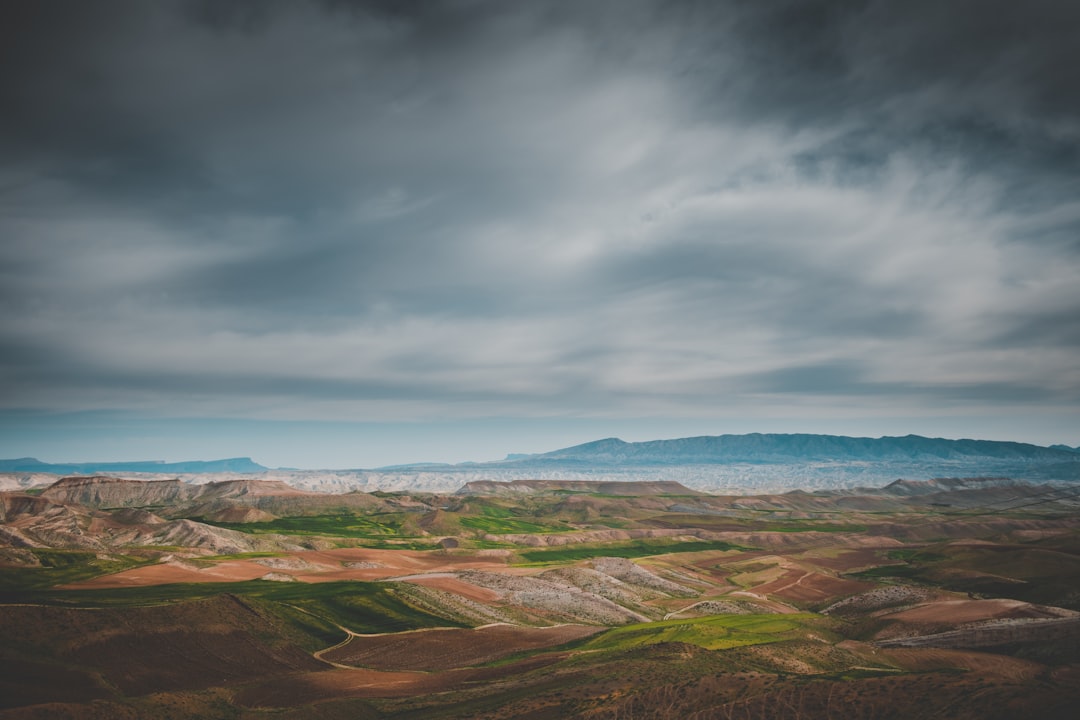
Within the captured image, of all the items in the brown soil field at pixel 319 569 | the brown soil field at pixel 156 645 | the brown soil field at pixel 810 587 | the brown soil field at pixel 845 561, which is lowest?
the brown soil field at pixel 845 561

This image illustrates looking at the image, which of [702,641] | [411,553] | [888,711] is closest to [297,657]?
[702,641]

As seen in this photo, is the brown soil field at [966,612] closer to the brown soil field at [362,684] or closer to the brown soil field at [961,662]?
the brown soil field at [961,662]

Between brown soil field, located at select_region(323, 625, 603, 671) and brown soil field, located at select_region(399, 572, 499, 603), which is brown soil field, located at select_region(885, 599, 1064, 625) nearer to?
brown soil field, located at select_region(323, 625, 603, 671)

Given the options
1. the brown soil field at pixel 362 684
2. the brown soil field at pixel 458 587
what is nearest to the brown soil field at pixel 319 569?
the brown soil field at pixel 458 587

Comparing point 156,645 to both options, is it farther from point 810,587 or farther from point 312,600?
point 810,587

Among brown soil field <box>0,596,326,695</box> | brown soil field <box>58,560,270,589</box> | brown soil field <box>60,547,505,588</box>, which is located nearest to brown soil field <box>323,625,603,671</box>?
brown soil field <box>0,596,326,695</box>

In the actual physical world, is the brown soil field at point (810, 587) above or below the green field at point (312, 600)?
below

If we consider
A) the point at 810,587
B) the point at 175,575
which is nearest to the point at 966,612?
the point at 810,587

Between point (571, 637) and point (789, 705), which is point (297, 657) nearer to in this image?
point (571, 637)
